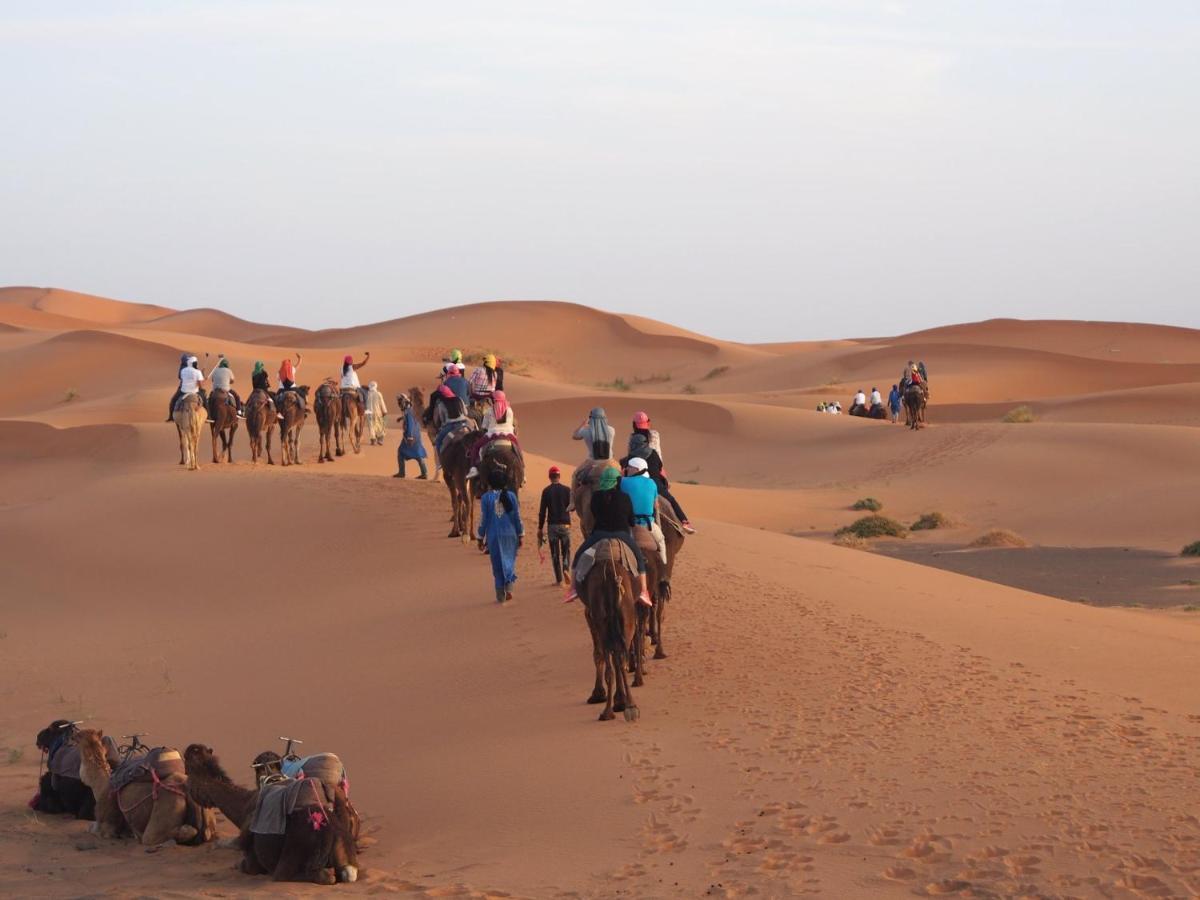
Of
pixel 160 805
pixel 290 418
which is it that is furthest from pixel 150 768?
pixel 290 418

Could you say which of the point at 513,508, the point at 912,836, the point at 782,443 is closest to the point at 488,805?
the point at 912,836

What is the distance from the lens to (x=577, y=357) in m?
95.5

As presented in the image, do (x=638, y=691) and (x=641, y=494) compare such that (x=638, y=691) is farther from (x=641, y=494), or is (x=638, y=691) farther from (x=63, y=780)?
(x=63, y=780)

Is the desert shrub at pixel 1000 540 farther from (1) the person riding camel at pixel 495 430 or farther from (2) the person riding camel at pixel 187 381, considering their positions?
(2) the person riding camel at pixel 187 381

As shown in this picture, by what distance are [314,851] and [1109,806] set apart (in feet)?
15.8

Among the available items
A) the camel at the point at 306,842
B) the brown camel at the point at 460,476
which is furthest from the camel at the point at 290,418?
the camel at the point at 306,842

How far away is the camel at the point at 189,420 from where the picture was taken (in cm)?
2466

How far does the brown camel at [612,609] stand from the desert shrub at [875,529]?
18.8 meters

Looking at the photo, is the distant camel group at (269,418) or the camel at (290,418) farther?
the camel at (290,418)

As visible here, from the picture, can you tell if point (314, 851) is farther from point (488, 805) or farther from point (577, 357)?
point (577, 357)

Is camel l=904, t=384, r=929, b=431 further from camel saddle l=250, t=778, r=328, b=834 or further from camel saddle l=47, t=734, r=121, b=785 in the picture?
camel saddle l=250, t=778, r=328, b=834

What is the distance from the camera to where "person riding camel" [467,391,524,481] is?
50.6ft

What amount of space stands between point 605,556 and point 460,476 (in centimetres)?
692

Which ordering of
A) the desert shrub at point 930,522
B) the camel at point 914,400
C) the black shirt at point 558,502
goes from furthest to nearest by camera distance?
the camel at point 914,400
the desert shrub at point 930,522
the black shirt at point 558,502
